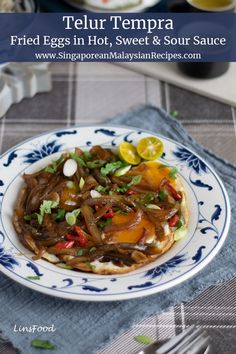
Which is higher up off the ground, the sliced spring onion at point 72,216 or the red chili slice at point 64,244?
the sliced spring onion at point 72,216

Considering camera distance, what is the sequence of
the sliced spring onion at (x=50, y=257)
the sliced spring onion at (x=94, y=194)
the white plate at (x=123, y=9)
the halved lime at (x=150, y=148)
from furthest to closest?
the white plate at (x=123, y=9) → the halved lime at (x=150, y=148) → the sliced spring onion at (x=94, y=194) → the sliced spring onion at (x=50, y=257)

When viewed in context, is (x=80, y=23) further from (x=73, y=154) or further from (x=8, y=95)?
(x=73, y=154)

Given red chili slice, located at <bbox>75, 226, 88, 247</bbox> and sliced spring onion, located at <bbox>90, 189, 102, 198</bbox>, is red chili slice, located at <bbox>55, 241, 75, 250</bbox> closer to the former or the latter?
red chili slice, located at <bbox>75, 226, 88, 247</bbox>

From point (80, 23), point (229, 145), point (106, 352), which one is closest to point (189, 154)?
point (229, 145)

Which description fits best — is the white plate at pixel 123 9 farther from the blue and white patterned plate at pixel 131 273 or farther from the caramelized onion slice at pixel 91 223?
the caramelized onion slice at pixel 91 223

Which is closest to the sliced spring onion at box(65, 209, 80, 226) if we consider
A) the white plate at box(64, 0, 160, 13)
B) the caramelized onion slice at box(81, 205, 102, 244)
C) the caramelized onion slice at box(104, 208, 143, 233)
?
the caramelized onion slice at box(81, 205, 102, 244)

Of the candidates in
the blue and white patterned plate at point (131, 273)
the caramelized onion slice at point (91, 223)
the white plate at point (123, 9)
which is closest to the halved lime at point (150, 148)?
the blue and white patterned plate at point (131, 273)
